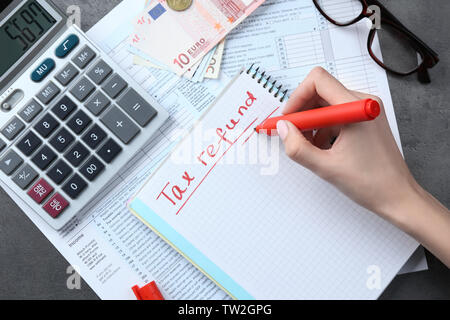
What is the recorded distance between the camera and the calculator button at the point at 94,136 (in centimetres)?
55

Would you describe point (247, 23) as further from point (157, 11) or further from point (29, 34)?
point (29, 34)

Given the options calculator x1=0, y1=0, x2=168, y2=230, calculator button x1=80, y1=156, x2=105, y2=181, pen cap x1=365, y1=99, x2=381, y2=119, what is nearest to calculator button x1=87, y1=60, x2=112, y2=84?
calculator x1=0, y1=0, x2=168, y2=230

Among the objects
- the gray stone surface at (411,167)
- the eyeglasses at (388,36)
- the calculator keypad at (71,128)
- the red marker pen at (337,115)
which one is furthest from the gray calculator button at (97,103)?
the eyeglasses at (388,36)

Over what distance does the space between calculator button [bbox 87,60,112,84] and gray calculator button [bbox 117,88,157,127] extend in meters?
0.04

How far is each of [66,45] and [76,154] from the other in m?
0.15

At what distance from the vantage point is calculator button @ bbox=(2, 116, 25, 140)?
0.54m

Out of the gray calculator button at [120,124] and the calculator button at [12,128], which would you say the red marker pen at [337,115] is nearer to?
the gray calculator button at [120,124]

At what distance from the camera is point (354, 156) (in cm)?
48

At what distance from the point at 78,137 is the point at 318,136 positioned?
330 mm

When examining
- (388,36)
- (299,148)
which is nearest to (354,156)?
(299,148)

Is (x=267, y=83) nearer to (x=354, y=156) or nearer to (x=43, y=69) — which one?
(x=354, y=156)

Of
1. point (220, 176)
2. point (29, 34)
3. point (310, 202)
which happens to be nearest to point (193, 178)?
point (220, 176)

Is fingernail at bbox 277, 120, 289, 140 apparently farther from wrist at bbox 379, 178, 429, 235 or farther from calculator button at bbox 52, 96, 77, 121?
calculator button at bbox 52, 96, 77, 121

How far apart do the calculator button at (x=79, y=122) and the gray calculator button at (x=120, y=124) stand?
0.9 inches
